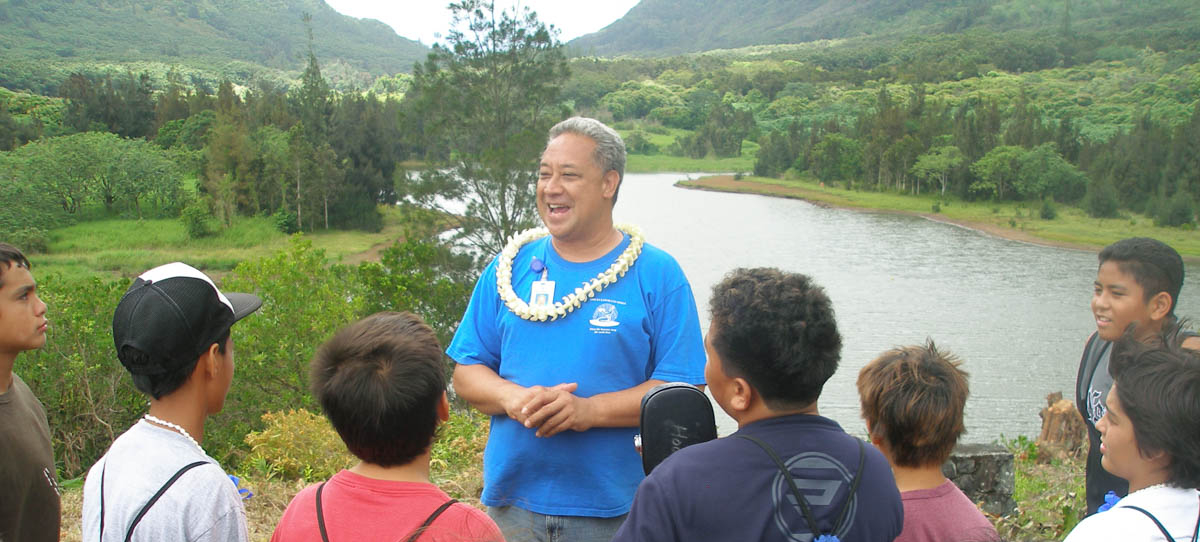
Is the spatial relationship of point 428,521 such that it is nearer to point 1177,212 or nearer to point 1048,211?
point 1177,212

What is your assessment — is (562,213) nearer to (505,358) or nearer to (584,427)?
(505,358)

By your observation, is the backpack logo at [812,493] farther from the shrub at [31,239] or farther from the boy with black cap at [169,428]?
the shrub at [31,239]

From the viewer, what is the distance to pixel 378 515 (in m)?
1.68

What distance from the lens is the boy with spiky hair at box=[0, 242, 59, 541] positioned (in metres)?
2.28

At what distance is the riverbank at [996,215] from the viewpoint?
42.6 metres

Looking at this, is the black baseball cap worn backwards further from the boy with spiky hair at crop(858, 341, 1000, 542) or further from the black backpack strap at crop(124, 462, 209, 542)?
the boy with spiky hair at crop(858, 341, 1000, 542)

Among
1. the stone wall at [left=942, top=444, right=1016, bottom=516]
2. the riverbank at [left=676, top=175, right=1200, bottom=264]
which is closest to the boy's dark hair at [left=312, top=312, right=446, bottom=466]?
the stone wall at [left=942, top=444, right=1016, bottom=516]

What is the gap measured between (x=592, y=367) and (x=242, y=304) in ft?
3.27

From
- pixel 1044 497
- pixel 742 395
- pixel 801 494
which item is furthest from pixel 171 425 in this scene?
pixel 1044 497

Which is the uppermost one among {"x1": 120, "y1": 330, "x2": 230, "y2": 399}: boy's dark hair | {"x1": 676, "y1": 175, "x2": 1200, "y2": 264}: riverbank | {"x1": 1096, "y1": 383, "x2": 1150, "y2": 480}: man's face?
{"x1": 120, "y1": 330, "x2": 230, "y2": 399}: boy's dark hair

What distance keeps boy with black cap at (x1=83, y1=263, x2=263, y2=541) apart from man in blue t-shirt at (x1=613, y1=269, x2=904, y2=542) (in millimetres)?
928

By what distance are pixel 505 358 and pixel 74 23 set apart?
190486mm

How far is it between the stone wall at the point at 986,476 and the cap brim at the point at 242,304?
3592 mm

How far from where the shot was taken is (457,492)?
4820 millimetres
